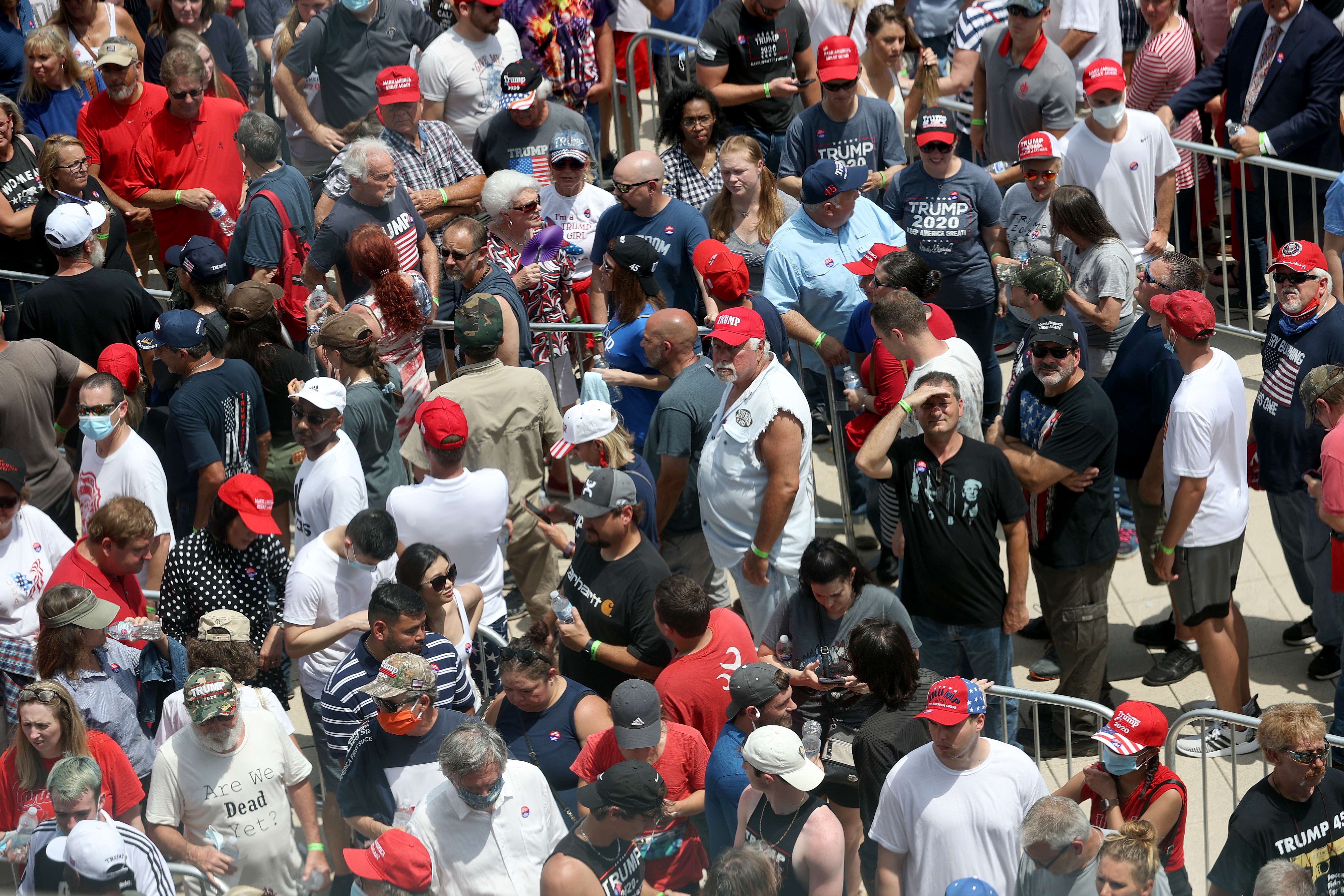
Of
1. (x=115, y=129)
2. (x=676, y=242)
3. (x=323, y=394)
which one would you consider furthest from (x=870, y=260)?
(x=115, y=129)

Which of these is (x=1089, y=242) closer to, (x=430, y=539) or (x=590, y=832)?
(x=430, y=539)

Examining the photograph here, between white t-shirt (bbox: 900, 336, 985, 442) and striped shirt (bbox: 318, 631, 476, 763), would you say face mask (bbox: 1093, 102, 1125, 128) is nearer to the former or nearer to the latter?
white t-shirt (bbox: 900, 336, 985, 442)

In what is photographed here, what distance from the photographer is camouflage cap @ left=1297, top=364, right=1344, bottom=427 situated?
5.97 metres

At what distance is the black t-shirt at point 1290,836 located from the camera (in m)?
4.86

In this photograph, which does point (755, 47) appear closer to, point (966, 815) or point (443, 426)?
point (443, 426)

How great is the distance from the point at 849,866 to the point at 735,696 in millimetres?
751

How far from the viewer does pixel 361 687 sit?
5465 millimetres

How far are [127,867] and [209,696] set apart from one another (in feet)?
2.18

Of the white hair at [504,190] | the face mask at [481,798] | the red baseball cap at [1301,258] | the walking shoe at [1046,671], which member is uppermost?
the red baseball cap at [1301,258]

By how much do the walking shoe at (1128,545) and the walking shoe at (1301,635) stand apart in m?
0.89

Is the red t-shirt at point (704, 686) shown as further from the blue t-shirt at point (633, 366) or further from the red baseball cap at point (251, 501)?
the red baseball cap at point (251, 501)

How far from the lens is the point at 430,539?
6.36 metres

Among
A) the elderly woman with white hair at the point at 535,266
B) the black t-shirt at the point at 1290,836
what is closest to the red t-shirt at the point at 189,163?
the elderly woman with white hair at the point at 535,266

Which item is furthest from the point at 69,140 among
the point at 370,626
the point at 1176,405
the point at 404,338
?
the point at 1176,405
